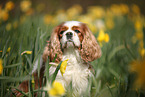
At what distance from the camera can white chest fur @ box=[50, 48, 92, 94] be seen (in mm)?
1018

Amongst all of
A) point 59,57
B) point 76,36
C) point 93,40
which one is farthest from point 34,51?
point 93,40

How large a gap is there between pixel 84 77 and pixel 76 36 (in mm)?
301

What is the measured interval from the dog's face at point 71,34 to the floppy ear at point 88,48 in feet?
0.18

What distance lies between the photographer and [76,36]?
1.12 meters

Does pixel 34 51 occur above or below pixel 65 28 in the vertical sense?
below

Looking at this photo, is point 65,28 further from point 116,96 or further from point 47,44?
point 116,96

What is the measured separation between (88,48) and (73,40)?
0.58ft

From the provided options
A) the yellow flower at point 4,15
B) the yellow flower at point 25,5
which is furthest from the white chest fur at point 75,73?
the yellow flower at point 25,5

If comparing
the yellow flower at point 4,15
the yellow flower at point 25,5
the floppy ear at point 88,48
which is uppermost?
the yellow flower at point 25,5

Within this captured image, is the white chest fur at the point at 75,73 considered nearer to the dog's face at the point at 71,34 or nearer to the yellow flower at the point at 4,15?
the dog's face at the point at 71,34

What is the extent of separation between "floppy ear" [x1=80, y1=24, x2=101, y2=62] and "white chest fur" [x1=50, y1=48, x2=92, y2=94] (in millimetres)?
51

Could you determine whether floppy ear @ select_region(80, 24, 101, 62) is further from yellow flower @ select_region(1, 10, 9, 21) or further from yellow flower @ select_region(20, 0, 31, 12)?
yellow flower @ select_region(20, 0, 31, 12)

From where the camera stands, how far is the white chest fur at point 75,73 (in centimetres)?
102

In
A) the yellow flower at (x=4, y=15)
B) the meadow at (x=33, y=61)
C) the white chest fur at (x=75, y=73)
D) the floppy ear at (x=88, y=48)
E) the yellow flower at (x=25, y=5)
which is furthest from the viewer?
the yellow flower at (x=25, y=5)
